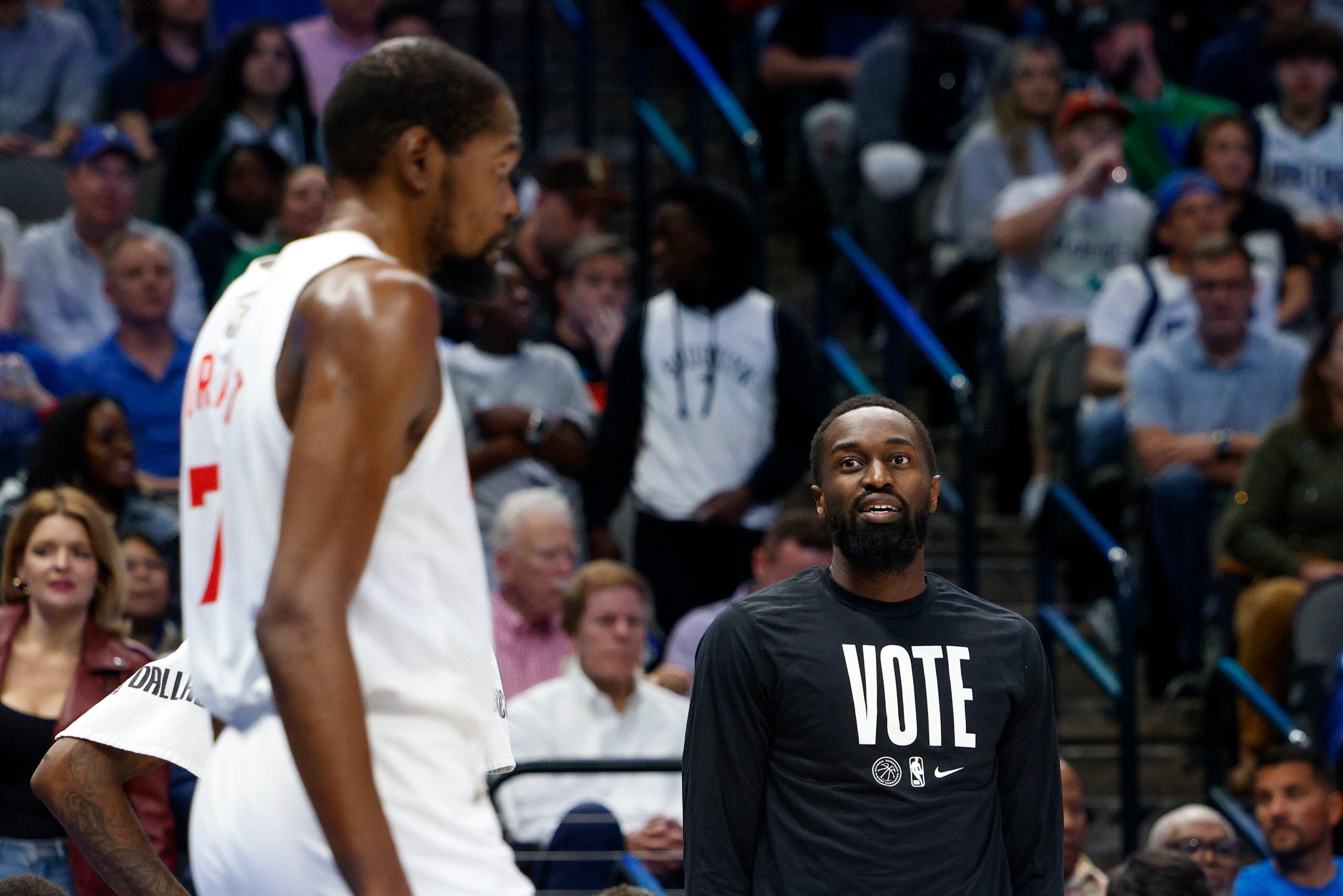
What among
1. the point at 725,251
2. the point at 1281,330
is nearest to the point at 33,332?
the point at 725,251

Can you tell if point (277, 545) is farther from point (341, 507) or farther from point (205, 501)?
point (205, 501)

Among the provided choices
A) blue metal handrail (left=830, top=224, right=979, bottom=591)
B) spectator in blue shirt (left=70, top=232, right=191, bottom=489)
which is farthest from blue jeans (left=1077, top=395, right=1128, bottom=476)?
spectator in blue shirt (left=70, top=232, right=191, bottom=489)

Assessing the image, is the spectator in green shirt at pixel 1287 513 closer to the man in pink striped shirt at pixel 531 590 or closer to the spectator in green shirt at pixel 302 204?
the man in pink striped shirt at pixel 531 590

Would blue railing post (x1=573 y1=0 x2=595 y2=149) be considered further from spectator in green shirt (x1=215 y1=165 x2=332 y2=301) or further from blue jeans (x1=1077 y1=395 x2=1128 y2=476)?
blue jeans (x1=1077 y1=395 x2=1128 y2=476)

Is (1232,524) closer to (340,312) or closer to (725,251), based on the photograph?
(725,251)

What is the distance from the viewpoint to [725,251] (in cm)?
750

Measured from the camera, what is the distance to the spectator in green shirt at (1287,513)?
707cm

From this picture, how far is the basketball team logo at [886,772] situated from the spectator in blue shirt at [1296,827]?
8.49ft

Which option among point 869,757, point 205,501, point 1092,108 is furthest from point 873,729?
point 1092,108

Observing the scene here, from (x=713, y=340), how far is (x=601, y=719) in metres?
1.80

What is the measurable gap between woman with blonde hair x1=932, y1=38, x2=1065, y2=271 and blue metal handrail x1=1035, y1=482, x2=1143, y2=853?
1.78m

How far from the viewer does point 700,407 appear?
747cm

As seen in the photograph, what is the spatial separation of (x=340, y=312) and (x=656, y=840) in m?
3.94

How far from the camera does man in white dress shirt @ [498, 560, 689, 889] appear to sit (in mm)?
6066
